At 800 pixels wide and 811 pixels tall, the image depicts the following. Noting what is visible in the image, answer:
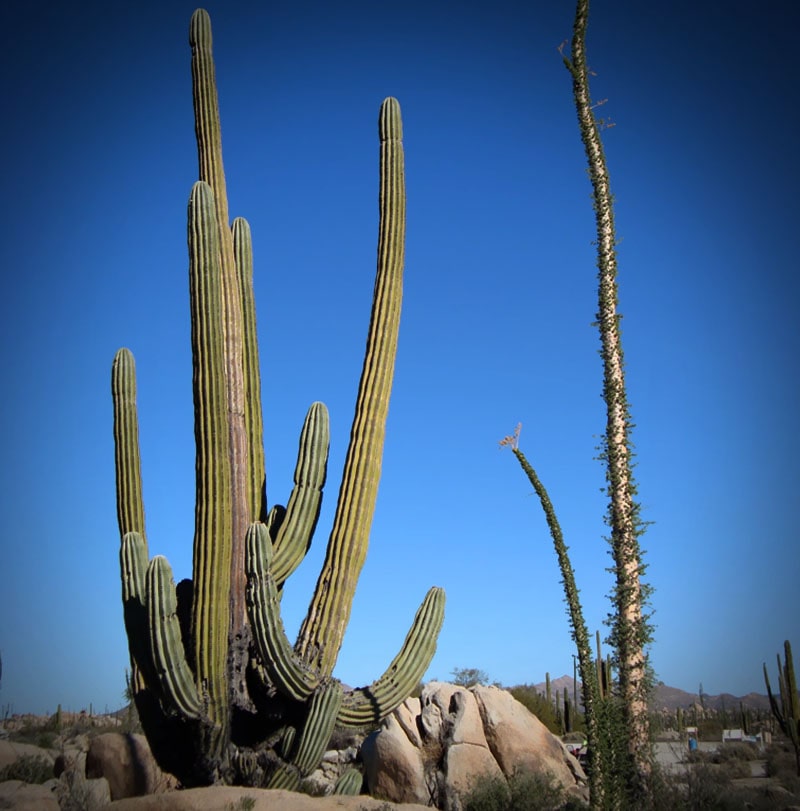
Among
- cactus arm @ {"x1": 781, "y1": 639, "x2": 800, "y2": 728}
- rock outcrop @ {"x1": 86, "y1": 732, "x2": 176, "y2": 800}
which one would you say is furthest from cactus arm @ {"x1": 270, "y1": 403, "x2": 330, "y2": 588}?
cactus arm @ {"x1": 781, "y1": 639, "x2": 800, "y2": 728}

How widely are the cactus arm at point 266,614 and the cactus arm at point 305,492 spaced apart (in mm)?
815

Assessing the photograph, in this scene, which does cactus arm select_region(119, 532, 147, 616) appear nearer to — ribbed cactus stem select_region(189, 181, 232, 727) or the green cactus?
ribbed cactus stem select_region(189, 181, 232, 727)

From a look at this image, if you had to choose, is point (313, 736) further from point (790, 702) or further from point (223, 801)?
point (790, 702)

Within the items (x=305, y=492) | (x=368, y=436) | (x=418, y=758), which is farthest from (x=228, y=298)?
(x=418, y=758)

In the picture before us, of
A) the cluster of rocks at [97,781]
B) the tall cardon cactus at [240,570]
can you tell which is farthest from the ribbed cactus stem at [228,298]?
the cluster of rocks at [97,781]

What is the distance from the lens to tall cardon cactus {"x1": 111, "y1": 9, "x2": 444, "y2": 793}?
9.12m

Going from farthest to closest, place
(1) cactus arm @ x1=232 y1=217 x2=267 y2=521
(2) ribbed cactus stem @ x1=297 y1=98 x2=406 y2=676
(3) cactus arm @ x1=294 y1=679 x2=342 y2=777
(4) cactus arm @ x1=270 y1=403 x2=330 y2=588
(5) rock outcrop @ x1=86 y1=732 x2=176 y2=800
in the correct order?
(5) rock outcrop @ x1=86 y1=732 x2=176 y2=800
(1) cactus arm @ x1=232 y1=217 x2=267 y2=521
(4) cactus arm @ x1=270 y1=403 x2=330 y2=588
(2) ribbed cactus stem @ x1=297 y1=98 x2=406 y2=676
(3) cactus arm @ x1=294 y1=679 x2=342 y2=777

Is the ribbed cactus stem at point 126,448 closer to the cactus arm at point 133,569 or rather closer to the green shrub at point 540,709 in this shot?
the cactus arm at point 133,569

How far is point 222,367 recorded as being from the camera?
9672mm

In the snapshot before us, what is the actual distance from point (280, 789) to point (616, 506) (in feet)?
16.5

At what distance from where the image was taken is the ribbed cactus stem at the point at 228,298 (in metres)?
9.73

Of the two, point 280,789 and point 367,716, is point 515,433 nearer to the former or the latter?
point 367,716

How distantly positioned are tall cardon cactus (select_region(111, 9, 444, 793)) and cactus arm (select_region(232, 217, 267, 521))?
27mm

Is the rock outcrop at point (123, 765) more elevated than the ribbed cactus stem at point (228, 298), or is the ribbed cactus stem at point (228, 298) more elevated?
the ribbed cactus stem at point (228, 298)
